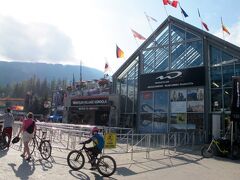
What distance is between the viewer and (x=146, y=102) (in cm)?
3033

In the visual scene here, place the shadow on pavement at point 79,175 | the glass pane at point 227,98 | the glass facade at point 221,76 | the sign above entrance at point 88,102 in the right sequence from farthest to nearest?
the sign above entrance at point 88,102
the glass facade at point 221,76
the glass pane at point 227,98
the shadow on pavement at point 79,175

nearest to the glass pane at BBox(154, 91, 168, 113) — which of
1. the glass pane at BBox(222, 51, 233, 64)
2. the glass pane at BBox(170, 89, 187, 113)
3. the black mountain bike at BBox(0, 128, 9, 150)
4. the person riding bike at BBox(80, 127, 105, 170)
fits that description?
the glass pane at BBox(170, 89, 187, 113)

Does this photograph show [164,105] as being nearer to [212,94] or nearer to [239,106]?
[212,94]

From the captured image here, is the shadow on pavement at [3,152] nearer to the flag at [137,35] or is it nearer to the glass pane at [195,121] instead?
the glass pane at [195,121]

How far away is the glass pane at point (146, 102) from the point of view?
2992 cm

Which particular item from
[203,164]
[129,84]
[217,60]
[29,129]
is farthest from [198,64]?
[29,129]

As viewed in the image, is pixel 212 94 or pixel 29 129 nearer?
pixel 29 129

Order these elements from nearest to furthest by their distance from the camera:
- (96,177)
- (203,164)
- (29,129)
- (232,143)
→ (96,177), (29,129), (203,164), (232,143)

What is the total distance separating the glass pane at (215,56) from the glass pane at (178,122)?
4.73 meters

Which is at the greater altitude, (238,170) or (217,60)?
(217,60)

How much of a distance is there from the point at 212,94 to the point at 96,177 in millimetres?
17223

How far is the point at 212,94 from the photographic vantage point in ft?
84.2

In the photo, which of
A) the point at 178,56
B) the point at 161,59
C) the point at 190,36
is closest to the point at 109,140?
the point at 178,56

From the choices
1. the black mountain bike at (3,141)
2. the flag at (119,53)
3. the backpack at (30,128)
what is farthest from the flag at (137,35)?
the backpack at (30,128)
